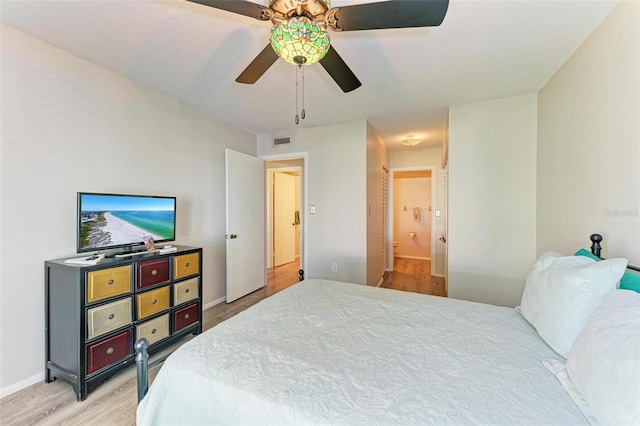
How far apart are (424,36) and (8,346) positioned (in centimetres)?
362

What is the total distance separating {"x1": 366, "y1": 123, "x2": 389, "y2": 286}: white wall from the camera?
142 inches

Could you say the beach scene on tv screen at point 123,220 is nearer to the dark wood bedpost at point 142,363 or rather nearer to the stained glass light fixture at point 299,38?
the dark wood bedpost at point 142,363

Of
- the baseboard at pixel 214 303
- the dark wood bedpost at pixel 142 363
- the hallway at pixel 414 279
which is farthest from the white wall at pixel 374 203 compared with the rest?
the dark wood bedpost at pixel 142 363

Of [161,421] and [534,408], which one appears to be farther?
[161,421]

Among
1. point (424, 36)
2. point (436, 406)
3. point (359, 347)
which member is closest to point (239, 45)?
point (424, 36)

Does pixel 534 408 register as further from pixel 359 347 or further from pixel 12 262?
pixel 12 262

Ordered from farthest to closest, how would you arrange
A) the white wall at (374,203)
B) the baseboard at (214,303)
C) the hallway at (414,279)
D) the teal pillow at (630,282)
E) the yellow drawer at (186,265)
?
the hallway at (414,279) < the white wall at (374,203) < the baseboard at (214,303) < the yellow drawer at (186,265) < the teal pillow at (630,282)

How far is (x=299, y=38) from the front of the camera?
45.9 inches

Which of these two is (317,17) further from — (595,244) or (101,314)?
(101,314)

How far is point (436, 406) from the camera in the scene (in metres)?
0.83

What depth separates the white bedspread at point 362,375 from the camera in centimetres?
82

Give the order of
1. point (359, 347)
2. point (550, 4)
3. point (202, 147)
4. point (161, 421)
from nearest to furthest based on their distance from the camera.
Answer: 1. point (161, 421)
2. point (359, 347)
3. point (550, 4)
4. point (202, 147)

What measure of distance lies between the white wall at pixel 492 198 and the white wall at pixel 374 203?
1.04m

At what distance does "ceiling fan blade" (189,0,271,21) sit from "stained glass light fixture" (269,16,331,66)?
91 millimetres
